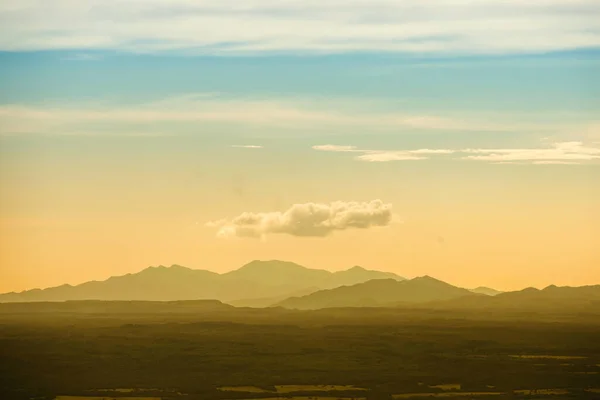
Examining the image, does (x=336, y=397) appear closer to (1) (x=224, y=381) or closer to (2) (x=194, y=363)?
(1) (x=224, y=381)

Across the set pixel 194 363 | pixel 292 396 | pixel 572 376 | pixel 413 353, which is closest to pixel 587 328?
→ pixel 413 353

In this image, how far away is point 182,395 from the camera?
278ft

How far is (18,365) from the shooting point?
10581cm

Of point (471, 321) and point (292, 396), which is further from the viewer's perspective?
point (471, 321)

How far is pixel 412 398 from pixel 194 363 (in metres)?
34.0

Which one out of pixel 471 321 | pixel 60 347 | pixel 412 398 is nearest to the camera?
pixel 412 398

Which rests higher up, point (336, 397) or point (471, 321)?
point (471, 321)

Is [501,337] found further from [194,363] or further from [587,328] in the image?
[194,363]

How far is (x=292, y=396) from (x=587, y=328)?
92092 millimetres

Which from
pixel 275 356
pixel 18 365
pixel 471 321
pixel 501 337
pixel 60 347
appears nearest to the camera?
pixel 18 365

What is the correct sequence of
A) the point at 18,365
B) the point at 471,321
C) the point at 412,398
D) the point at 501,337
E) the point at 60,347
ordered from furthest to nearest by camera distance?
1. the point at 471,321
2. the point at 501,337
3. the point at 60,347
4. the point at 18,365
5. the point at 412,398

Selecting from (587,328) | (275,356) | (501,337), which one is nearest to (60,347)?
(275,356)

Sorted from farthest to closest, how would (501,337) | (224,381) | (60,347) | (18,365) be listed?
(501,337)
(60,347)
(18,365)
(224,381)

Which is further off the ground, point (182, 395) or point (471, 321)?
point (471, 321)
